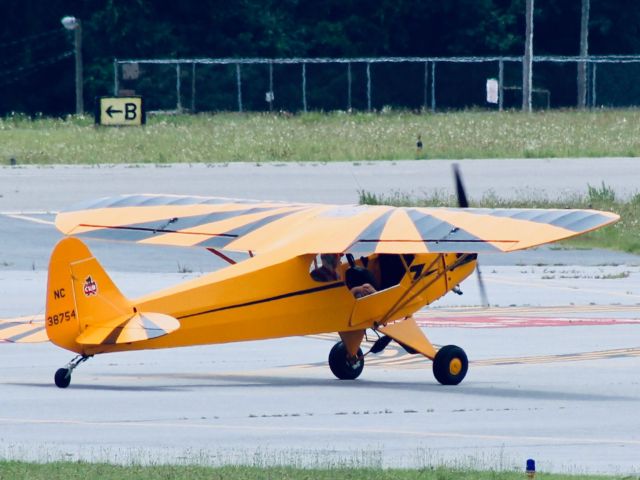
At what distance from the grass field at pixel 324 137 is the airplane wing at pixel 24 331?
3071cm

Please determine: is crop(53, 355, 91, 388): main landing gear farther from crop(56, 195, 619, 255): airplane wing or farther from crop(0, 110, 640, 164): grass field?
crop(0, 110, 640, 164): grass field

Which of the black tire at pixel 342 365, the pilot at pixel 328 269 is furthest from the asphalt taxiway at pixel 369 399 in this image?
the pilot at pixel 328 269

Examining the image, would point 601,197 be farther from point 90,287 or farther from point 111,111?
point 111,111

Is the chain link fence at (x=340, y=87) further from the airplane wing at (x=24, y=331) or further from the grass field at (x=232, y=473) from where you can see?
the grass field at (x=232, y=473)

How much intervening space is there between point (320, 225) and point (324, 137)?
3449 centimetres

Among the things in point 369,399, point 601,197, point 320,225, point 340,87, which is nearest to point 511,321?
point 320,225

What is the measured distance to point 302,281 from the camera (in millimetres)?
16234

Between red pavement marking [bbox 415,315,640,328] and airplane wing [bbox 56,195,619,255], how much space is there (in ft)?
12.4

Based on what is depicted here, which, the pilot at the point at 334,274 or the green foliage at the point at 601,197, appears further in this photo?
the green foliage at the point at 601,197

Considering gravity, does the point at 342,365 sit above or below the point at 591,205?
above

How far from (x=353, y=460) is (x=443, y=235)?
4.29 metres

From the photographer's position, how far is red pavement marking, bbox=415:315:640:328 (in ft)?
70.1

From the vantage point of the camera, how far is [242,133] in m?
52.9

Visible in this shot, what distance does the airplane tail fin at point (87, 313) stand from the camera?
49.1 feet
